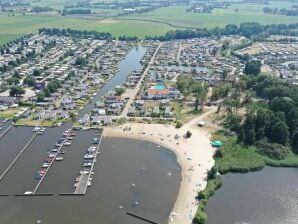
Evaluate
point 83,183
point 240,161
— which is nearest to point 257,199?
point 240,161

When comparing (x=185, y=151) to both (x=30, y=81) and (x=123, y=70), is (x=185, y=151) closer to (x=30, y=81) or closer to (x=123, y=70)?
(x=30, y=81)

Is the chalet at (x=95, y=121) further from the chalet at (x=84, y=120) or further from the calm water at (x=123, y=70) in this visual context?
the calm water at (x=123, y=70)

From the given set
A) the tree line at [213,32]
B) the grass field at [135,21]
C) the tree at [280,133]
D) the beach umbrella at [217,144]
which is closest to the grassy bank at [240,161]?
the beach umbrella at [217,144]

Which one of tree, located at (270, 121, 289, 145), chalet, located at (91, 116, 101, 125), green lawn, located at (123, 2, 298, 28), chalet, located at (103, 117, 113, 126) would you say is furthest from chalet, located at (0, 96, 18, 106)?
green lawn, located at (123, 2, 298, 28)

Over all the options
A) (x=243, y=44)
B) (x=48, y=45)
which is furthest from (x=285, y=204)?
(x=48, y=45)

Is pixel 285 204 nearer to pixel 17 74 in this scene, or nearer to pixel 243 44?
pixel 17 74

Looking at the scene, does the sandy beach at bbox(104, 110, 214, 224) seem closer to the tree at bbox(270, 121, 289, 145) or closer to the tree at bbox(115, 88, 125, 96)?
the tree at bbox(270, 121, 289, 145)

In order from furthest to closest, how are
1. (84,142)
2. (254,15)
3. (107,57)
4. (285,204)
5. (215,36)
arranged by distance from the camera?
(254,15)
(215,36)
(107,57)
(84,142)
(285,204)
